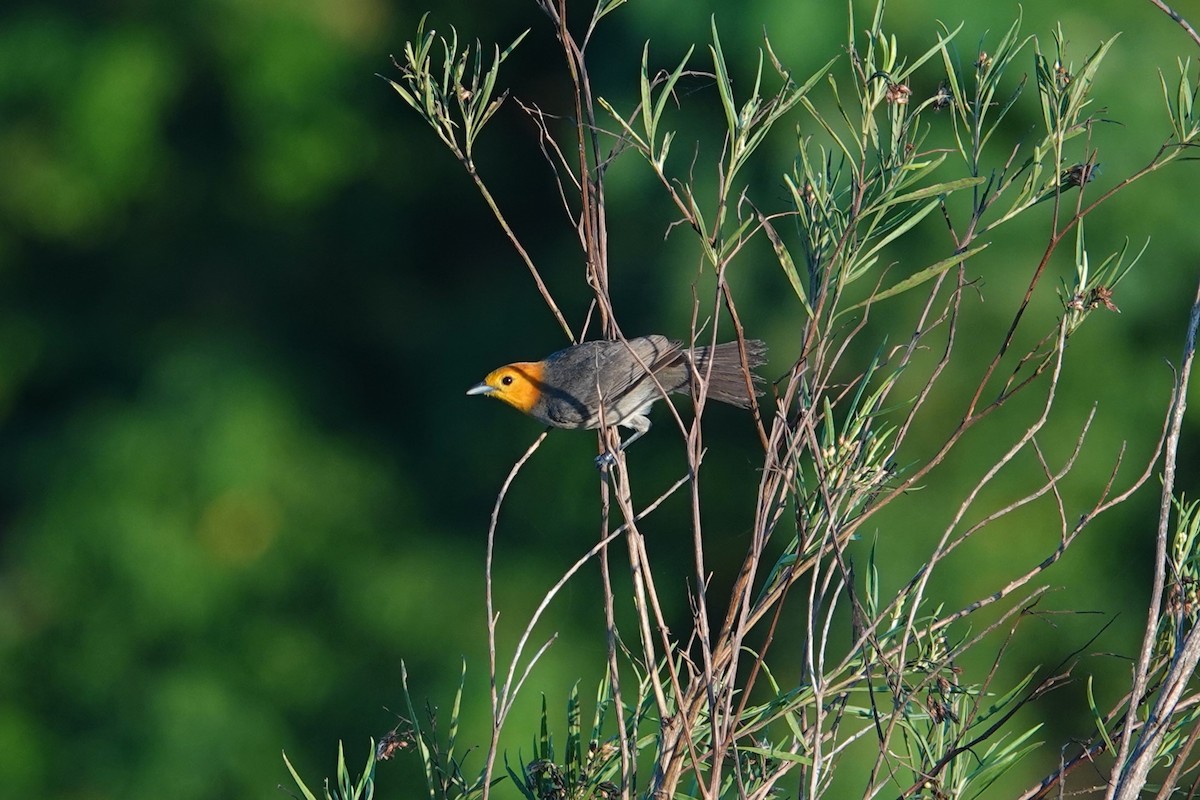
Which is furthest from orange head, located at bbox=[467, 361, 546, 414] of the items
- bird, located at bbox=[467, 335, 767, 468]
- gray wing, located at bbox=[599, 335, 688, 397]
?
gray wing, located at bbox=[599, 335, 688, 397]

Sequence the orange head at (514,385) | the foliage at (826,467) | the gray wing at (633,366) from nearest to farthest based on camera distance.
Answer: the foliage at (826,467)
the gray wing at (633,366)
the orange head at (514,385)

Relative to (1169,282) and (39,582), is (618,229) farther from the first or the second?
(39,582)

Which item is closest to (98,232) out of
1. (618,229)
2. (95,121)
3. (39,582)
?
(95,121)

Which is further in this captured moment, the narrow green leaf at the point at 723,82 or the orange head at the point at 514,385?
the orange head at the point at 514,385

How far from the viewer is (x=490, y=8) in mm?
6203

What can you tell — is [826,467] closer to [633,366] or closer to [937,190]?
[937,190]

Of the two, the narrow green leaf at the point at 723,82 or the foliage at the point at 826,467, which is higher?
the narrow green leaf at the point at 723,82

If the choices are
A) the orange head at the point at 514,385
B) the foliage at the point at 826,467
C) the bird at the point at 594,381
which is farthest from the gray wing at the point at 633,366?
the foliage at the point at 826,467

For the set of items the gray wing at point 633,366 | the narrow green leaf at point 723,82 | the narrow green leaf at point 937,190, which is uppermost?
the narrow green leaf at point 723,82

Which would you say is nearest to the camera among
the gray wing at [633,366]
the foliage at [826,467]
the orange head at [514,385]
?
the foliage at [826,467]

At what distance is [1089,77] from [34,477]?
581 cm

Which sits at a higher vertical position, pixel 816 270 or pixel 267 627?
pixel 816 270

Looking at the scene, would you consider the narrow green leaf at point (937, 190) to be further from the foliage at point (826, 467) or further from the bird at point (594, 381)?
the bird at point (594, 381)

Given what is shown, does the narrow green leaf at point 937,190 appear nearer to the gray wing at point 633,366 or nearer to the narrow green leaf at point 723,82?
the narrow green leaf at point 723,82
